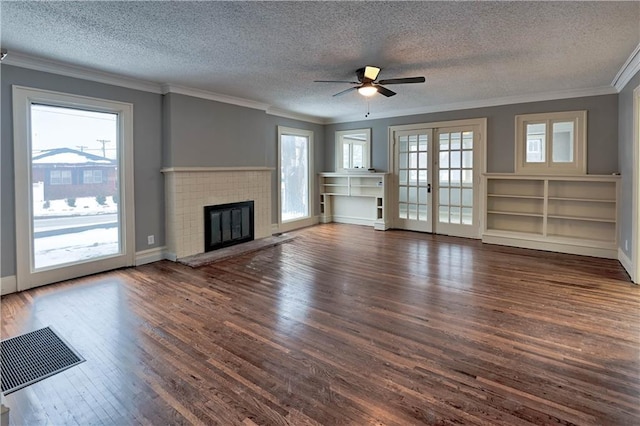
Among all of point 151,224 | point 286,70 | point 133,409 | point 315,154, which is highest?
point 286,70

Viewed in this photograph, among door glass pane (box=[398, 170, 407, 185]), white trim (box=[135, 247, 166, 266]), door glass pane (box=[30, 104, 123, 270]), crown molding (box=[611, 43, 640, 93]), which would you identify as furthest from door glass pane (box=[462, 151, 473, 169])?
door glass pane (box=[30, 104, 123, 270])

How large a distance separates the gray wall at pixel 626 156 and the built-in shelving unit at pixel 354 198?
12.6 feet

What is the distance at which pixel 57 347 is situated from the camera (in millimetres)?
2719

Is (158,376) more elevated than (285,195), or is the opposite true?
(285,195)

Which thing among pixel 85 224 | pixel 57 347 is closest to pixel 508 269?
pixel 57 347

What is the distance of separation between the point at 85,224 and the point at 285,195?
396 centimetres

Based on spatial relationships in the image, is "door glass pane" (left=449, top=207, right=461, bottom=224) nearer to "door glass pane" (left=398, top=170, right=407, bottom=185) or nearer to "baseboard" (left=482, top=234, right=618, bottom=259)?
"baseboard" (left=482, top=234, right=618, bottom=259)

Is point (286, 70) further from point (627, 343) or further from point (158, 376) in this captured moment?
point (627, 343)

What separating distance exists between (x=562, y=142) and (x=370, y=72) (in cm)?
378

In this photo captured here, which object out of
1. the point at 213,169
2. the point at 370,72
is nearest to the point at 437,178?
the point at 370,72

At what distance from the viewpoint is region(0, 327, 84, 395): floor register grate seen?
2312 mm

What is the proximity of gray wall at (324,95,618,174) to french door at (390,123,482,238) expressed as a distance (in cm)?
21

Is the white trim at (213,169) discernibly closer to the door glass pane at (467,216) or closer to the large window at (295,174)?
the large window at (295,174)

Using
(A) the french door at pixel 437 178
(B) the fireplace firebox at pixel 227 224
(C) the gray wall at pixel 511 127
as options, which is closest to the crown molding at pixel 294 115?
(C) the gray wall at pixel 511 127
